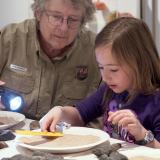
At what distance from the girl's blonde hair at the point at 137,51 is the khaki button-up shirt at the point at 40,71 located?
0.47m

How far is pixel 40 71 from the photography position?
5.91 feet

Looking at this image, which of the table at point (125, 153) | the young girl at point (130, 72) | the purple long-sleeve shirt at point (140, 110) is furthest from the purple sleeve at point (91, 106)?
the table at point (125, 153)

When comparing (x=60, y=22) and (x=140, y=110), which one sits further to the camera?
(x=60, y=22)

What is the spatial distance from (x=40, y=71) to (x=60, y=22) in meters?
0.24

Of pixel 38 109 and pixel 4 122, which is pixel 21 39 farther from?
pixel 4 122

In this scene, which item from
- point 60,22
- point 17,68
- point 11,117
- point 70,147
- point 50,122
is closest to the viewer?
point 70,147

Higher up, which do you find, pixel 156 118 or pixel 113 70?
pixel 113 70

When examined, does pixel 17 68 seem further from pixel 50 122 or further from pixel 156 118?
pixel 156 118

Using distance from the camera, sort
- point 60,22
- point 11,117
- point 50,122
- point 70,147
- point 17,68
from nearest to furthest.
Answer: point 70,147
point 50,122
point 11,117
point 60,22
point 17,68

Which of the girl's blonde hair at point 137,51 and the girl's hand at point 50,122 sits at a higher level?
the girl's blonde hair at point 137,51

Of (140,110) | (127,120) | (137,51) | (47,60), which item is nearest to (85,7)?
(47,60)

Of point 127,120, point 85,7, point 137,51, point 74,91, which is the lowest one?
point 74,91

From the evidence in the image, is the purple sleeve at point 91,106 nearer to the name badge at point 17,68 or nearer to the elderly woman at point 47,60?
the elderly woman at point 47,60

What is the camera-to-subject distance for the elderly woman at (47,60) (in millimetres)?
1772
